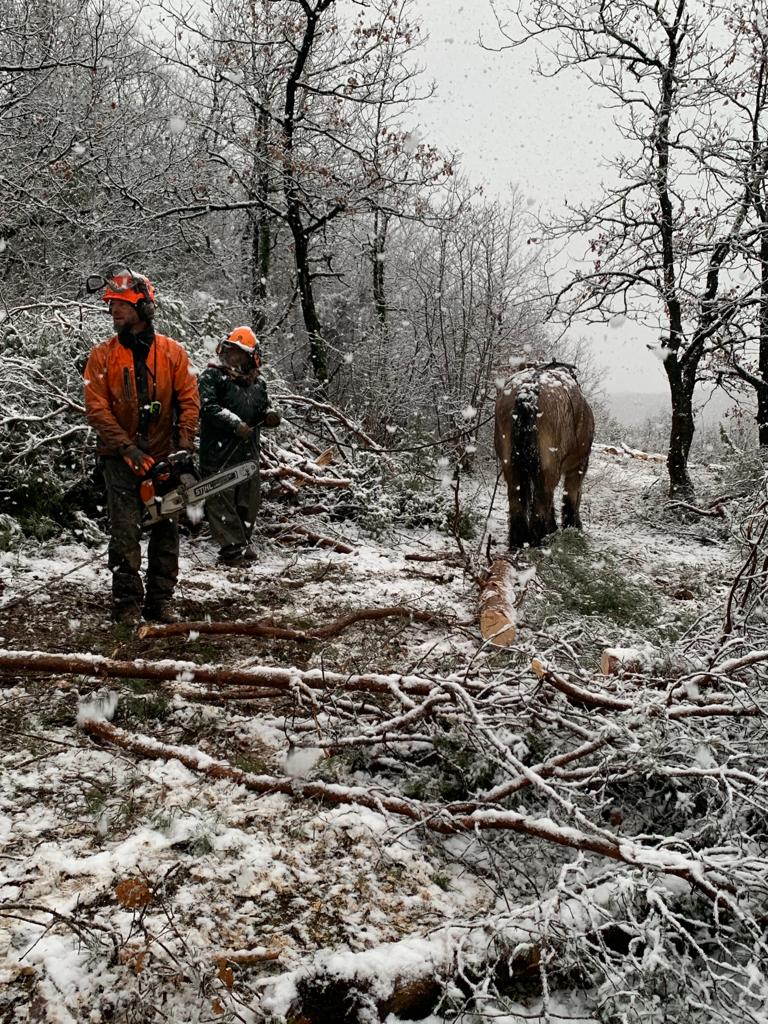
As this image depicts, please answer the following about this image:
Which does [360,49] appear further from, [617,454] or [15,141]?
[617,454]

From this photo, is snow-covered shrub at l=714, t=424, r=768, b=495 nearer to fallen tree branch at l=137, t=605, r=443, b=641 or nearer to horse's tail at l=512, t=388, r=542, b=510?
horse's tail at l=512, t=388, r=542, b=510

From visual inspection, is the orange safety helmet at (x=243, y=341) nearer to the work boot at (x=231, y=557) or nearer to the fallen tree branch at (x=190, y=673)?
the work boot at (x=231, y=557)

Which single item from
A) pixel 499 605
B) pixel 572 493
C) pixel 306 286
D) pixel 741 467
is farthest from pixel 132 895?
pixel 306 286

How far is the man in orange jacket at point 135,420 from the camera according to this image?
13.9ft

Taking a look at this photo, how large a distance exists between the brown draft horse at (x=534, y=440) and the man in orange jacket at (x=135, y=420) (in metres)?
3.58

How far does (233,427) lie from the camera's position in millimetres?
5969

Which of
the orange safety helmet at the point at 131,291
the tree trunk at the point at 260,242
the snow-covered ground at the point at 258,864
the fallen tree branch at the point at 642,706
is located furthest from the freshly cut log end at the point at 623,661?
the tree trunk at the point at 260,242

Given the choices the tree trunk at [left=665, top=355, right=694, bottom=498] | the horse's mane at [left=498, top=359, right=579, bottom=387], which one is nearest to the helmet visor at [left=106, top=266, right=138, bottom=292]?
the horse's mane at [left=498, top=359, right=579, bottom=387]

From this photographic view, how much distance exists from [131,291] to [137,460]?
103 centimetres

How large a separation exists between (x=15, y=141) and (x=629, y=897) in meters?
11.3

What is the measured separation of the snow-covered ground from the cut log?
0.43m

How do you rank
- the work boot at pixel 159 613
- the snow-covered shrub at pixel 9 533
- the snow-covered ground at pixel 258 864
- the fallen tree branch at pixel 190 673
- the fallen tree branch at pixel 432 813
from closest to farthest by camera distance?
the snow-covered ground at pixel 258 864, the fallen tree branch at pixel 432 813, the fallen tree branch at pixel 190 673, the work boot at pixel 159 613, the snow-covered shrub at pixel 9 533

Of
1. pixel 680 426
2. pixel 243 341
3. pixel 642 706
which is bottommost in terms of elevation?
pixel 642 706

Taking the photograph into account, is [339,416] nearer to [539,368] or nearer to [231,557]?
[539,368]
